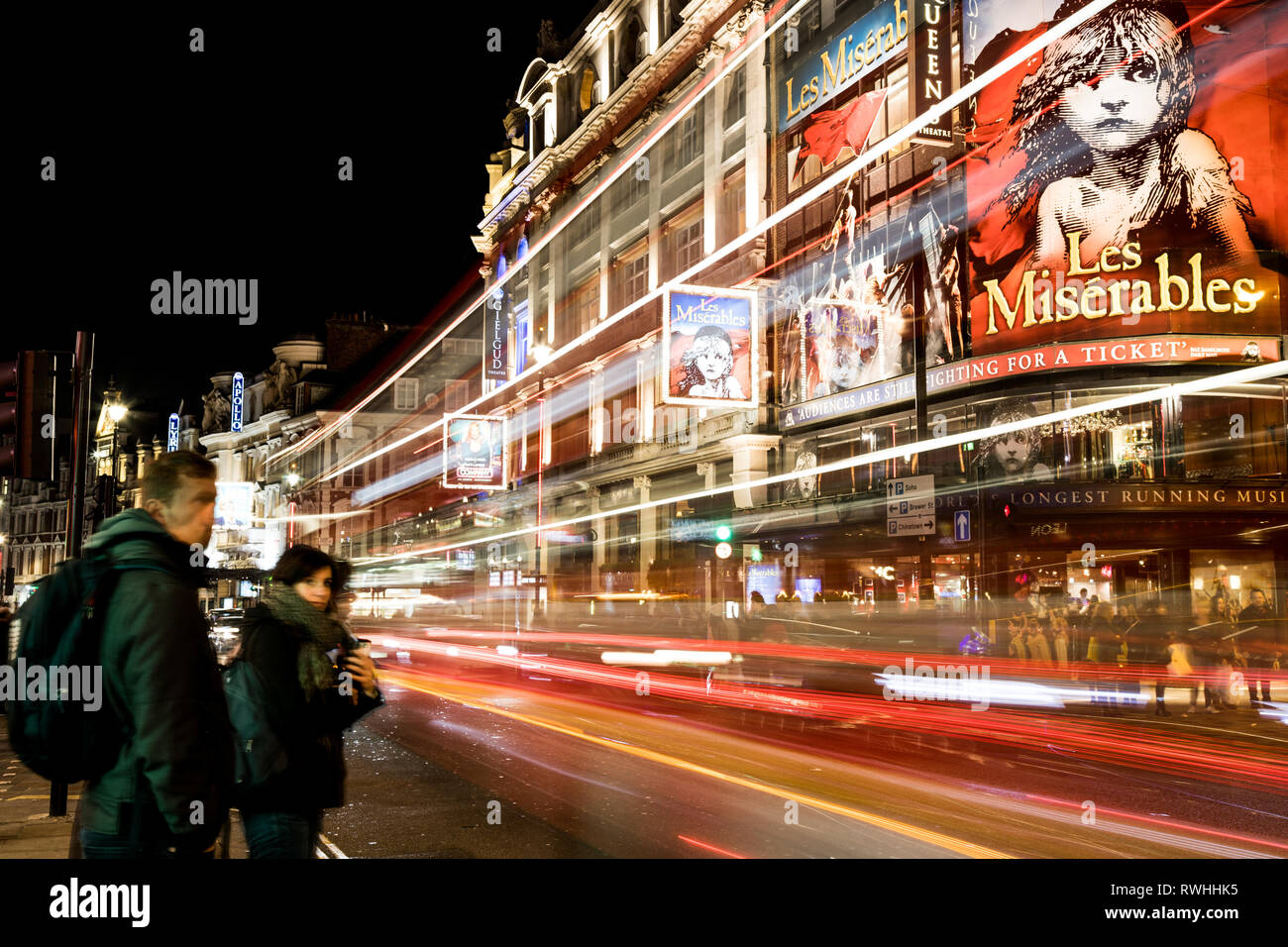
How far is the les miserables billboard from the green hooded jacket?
26214mm

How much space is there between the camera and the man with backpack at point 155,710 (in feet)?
10.6

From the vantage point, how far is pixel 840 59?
33062 millimetres

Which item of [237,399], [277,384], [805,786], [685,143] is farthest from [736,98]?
[237,399]

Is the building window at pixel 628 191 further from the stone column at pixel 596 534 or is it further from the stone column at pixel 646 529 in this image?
the stone column at pixel 596 534

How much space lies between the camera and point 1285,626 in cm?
2059

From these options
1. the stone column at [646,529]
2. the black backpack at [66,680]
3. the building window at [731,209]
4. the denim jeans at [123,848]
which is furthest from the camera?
the stone column at [646,529]

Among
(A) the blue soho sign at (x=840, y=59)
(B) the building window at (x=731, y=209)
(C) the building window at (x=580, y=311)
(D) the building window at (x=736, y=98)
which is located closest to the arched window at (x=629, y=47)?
(D) the building window at (x=736, y=98)

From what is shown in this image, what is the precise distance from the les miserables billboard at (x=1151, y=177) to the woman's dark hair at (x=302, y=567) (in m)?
24.8

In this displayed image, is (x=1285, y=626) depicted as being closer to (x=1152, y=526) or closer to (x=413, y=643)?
(x=1152, y=526)

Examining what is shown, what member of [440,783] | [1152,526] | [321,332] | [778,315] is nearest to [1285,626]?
[1152,526]

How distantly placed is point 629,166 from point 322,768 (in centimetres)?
4413
